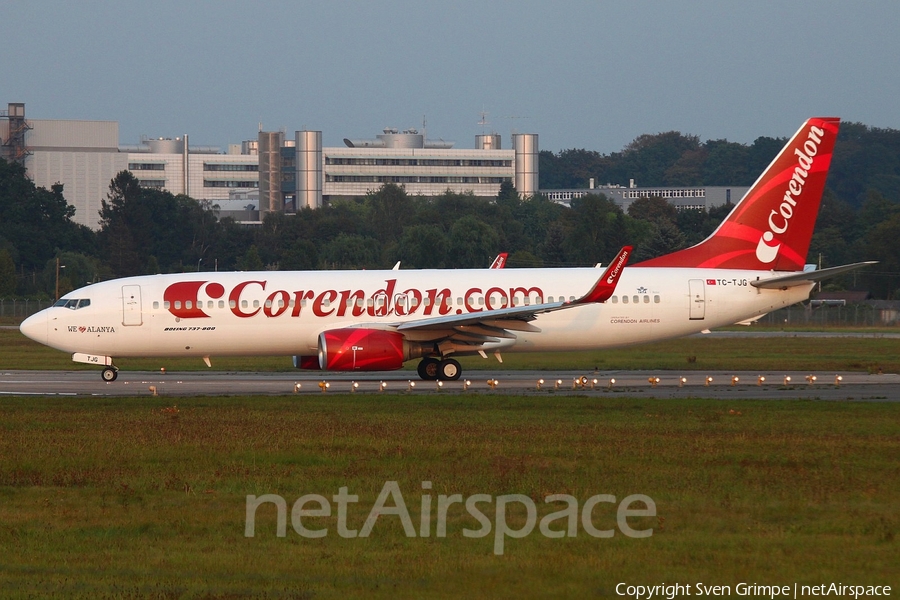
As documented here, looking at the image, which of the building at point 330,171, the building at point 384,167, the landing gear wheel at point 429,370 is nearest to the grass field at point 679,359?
the landing gear wheel at point 429,370

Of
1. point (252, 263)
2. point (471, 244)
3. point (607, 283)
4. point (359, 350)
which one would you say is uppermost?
point (471, 244)

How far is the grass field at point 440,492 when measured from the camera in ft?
32.7

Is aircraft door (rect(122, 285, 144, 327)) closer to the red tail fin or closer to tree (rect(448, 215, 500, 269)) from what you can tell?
the red tail fin

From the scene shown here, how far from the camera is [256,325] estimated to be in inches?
1216

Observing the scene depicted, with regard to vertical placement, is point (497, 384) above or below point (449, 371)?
below

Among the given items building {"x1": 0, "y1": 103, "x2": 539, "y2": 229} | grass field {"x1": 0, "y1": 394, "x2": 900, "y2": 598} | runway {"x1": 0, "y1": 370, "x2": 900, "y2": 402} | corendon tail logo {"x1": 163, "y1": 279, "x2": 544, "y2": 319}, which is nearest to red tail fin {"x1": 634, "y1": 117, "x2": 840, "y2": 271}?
runway {"x1": 0, "y1": 370, "x2": 900, "y2": 402}

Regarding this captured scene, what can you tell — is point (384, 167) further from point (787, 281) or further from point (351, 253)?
point (787, 281)

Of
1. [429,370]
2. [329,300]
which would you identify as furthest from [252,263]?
[429,370]

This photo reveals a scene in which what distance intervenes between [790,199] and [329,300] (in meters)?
13.0

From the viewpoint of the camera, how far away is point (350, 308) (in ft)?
102

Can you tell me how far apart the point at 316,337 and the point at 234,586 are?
21538 mm

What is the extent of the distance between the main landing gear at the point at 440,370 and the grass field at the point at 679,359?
4863 mm

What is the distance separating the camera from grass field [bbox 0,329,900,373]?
36.1 metres

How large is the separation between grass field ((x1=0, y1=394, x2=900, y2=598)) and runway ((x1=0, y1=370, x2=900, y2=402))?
3.97 m
